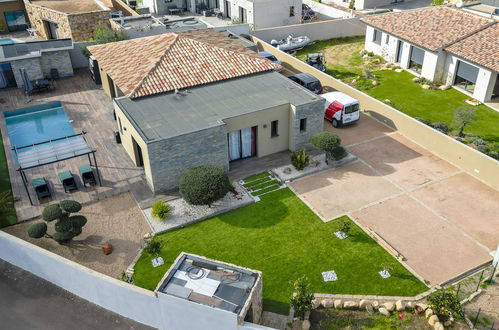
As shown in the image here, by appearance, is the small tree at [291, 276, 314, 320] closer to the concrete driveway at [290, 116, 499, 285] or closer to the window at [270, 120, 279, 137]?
the concrete driveway at [290, 116, 499, 285]

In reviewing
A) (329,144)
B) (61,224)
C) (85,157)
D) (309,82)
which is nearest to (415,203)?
(329,144)

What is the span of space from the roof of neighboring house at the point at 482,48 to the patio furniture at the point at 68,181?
103ft

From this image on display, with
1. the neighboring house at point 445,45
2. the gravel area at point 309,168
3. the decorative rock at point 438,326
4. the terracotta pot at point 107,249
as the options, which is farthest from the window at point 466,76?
the terracotta pot at point 107,249

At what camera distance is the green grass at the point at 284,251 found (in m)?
20.5

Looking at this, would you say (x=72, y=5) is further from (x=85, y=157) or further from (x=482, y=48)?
(x=482, y=48)

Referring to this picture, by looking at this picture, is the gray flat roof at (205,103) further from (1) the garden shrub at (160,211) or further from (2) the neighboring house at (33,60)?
(2) the neighboring house at (33,60)

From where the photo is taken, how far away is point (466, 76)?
3834cm

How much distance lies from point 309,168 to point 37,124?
22.3m

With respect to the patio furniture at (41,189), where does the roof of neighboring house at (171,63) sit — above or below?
above

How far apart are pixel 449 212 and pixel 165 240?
51.2ft

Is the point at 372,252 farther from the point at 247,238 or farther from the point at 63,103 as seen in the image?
the point at 63,103

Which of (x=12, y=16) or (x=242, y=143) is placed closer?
(x=242, y=143)

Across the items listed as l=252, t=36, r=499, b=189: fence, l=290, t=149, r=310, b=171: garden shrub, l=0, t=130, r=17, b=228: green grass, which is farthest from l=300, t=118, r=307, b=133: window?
l=0, t=130, r=17, b=228: green grass

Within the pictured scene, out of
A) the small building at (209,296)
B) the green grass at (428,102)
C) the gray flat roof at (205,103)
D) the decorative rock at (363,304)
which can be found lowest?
the decorative rock at (363,304)
